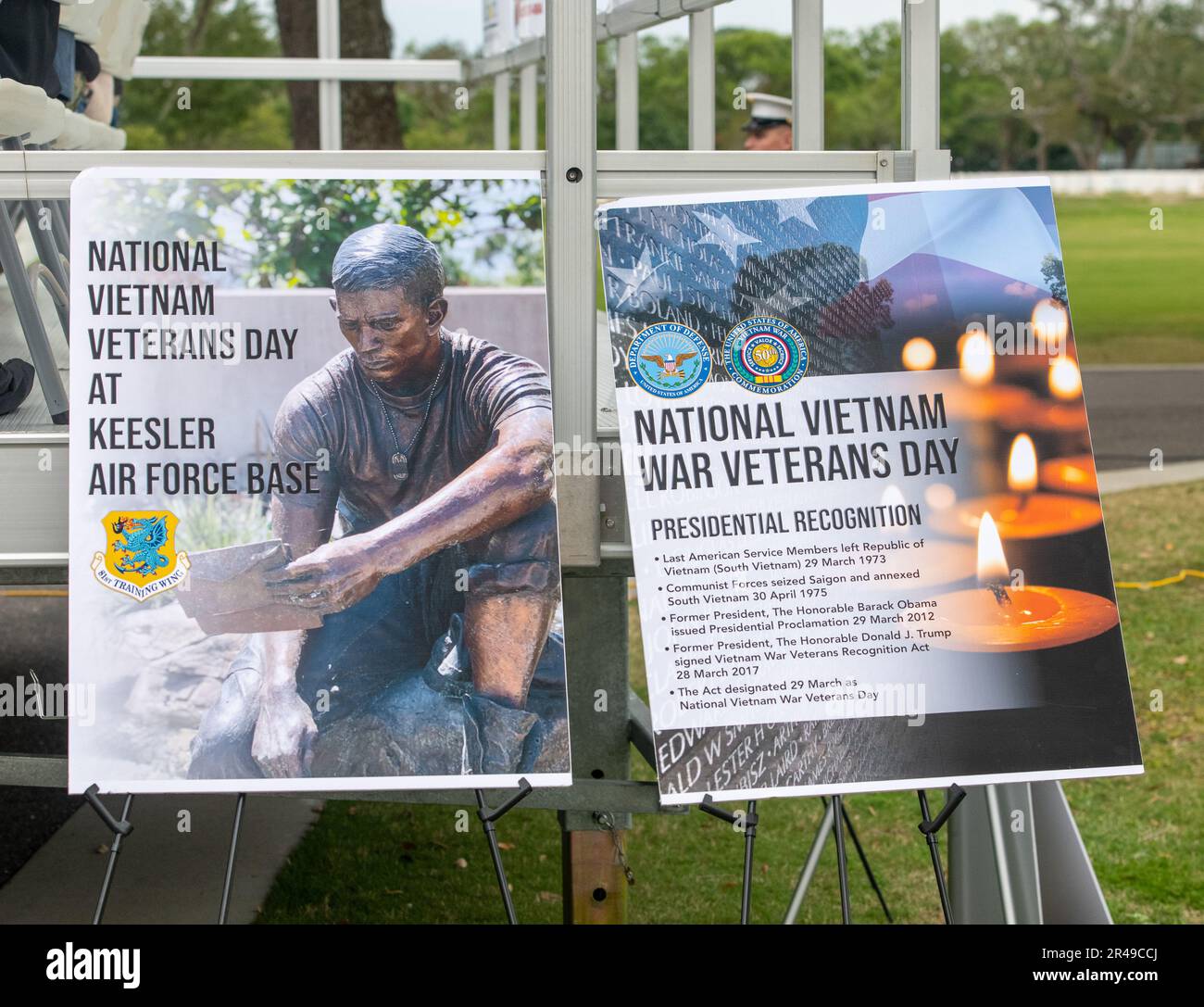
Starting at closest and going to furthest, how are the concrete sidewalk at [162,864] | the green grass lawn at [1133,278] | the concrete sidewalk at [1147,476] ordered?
1. the concrete sidewalk at [162,864]
2. the concrete sidewalk at [1147,476]
3. the green grass lawn at [1133,278]

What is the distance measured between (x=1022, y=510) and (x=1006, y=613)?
0.55 ft

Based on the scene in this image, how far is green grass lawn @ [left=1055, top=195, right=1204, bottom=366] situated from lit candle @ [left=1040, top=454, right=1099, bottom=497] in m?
10.6

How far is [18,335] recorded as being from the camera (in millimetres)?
3820

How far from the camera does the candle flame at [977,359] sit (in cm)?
236

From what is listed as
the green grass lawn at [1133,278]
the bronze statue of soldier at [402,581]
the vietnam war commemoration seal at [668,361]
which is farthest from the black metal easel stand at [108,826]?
the green grass lawn at [1133,278]

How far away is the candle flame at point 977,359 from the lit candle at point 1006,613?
0.73 ft

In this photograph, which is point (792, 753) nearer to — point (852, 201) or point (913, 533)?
point (913, 533)

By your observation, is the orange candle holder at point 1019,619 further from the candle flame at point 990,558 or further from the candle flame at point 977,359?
the candle flame at point 977,359

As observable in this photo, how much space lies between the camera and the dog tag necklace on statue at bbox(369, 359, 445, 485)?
7.61 ft

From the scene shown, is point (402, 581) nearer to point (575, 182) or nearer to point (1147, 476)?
point (575, 182)

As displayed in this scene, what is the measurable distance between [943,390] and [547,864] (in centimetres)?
266

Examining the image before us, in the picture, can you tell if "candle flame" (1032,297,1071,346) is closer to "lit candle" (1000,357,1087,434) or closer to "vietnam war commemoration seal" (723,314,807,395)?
"lit candle" (1000,357,1087,434)

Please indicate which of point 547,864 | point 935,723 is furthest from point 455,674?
point 547,864

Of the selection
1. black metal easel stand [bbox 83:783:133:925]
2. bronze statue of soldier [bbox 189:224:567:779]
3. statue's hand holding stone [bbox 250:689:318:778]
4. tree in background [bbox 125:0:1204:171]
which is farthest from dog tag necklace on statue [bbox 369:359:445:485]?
tree in background [bbox 125:0:1204:171]
